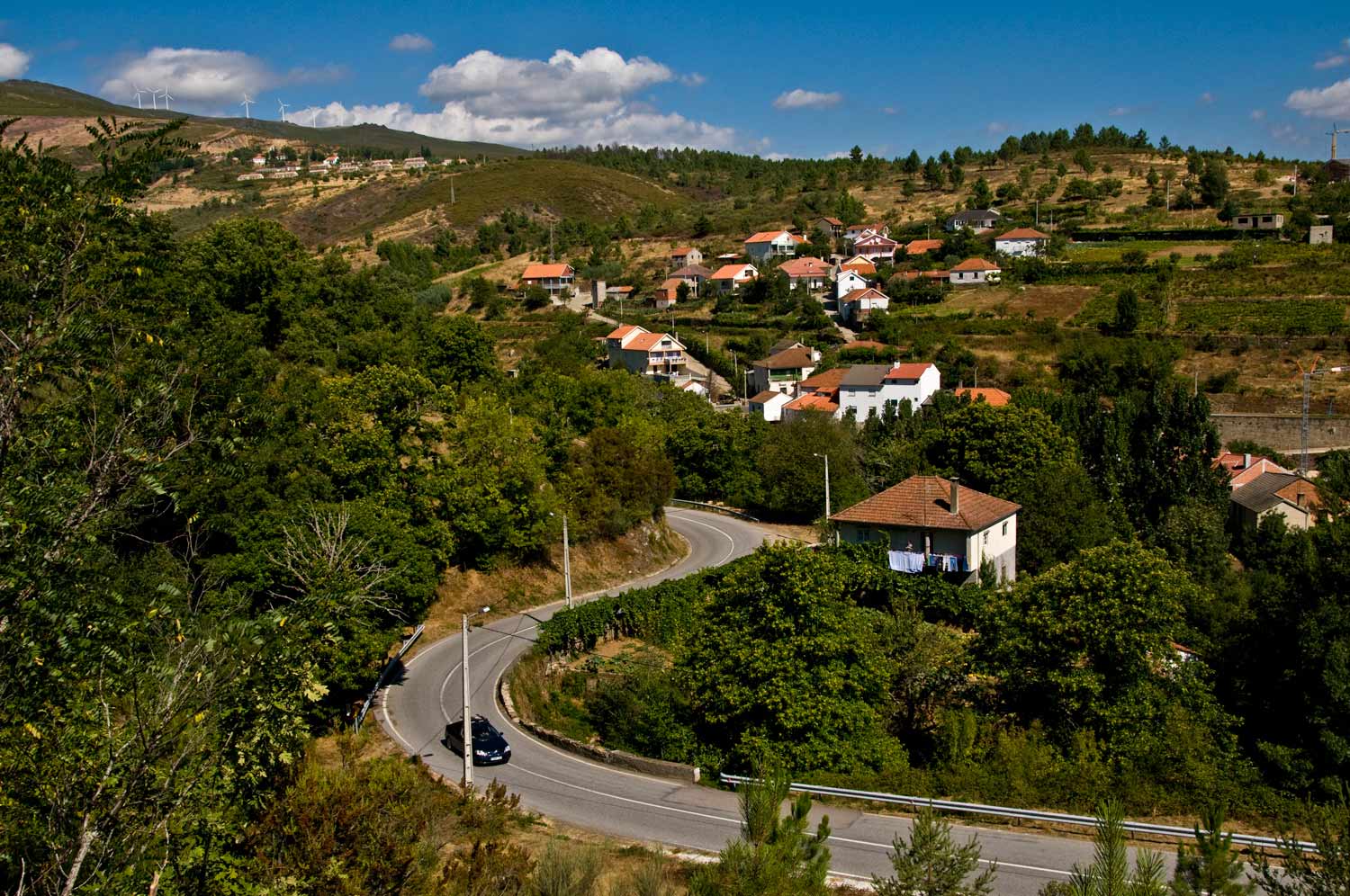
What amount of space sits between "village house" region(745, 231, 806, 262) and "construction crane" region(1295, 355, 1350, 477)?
155 ft

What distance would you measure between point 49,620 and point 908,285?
79367mm

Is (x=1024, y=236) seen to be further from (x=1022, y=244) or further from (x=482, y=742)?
(x=482, y=742)

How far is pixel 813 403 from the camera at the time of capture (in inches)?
2387

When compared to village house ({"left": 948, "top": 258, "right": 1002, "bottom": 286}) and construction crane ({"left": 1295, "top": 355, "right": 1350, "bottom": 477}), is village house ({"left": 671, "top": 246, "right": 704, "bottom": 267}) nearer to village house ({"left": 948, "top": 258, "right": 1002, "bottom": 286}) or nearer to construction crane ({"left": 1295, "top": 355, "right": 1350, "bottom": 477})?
village house ({"left": 948, "top": 258, "right": 1002, "bottom": 286})

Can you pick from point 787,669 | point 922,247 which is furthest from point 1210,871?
point 922,247

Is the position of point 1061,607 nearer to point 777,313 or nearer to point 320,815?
point 320,815

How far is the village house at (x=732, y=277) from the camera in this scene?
88.6 m

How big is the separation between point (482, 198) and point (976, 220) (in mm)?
61802

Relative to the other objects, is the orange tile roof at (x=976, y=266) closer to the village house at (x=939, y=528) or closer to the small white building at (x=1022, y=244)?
the small white building at (x=1022, y=244)

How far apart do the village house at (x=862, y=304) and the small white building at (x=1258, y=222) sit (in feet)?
109

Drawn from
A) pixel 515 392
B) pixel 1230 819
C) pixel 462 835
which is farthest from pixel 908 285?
pixel 462 835

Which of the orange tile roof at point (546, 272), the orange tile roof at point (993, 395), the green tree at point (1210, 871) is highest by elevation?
the orange tile roof at point (546, 272)

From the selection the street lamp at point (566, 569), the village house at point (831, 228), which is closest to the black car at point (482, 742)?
the street lamp at point (566, 569)

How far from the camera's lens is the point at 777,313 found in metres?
82.2
